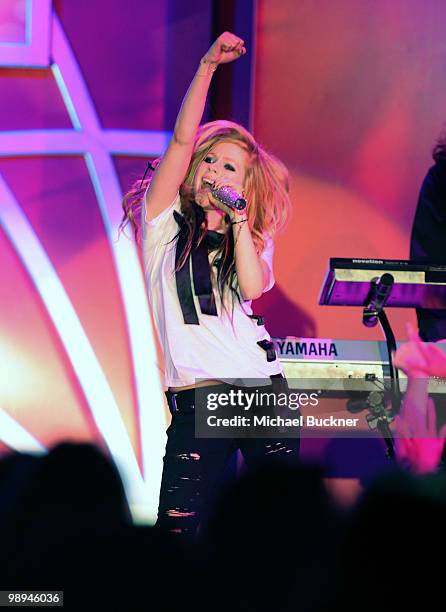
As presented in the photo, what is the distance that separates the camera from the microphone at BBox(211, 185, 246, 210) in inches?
104

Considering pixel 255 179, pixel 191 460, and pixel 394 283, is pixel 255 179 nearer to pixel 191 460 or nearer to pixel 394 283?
pixel 394 283

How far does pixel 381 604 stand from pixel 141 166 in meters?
3.31

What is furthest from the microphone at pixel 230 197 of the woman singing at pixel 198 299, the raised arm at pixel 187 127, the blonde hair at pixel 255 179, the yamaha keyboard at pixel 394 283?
the yamaha keyboard at pixel 394 283

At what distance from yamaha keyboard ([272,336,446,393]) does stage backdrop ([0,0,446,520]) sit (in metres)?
0.74

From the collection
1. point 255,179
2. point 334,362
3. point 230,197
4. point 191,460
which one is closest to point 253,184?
point 255,179

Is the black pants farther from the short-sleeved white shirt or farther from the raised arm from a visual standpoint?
the raised arm

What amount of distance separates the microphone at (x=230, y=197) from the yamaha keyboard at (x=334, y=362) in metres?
0.69

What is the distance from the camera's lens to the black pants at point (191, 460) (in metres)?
2.50

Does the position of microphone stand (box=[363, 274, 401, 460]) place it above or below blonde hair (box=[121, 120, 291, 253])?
below

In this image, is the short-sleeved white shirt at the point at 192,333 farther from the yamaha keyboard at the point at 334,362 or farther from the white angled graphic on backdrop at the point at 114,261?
the white angled graphic on backdrop at the point at 114,261

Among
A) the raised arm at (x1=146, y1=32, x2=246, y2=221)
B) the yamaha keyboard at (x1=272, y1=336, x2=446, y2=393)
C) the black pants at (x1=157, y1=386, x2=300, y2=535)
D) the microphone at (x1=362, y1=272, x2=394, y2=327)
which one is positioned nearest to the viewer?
the black pants at (x1=157, y1=386, x2=300, y2=535)

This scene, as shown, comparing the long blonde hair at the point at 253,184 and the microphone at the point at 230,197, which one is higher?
the long blonde hair at the point at 253,184

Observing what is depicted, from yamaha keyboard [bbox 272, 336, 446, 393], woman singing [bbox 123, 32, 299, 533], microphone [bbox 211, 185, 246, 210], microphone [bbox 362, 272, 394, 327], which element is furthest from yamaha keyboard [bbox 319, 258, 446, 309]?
microphone [bbox 211, 185, 246, 210]

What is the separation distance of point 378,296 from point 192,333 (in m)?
0.72
